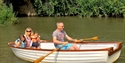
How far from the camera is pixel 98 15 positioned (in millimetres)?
29766

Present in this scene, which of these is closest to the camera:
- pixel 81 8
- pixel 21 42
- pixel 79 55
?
pixel 79 55

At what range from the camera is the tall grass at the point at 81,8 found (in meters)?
28.8

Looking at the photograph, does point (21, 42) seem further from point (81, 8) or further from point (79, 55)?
point (81, 8)

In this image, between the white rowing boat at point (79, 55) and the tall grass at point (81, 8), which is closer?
the white rowing boat at point (79, 55)

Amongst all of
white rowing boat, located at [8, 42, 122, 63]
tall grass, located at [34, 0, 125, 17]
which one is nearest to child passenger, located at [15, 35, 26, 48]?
white rowing boat, located at [8, 42, 122, 63]

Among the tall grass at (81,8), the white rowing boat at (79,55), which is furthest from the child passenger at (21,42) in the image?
the tall grass at (81,8)

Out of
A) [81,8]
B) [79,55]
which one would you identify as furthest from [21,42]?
[81,8]

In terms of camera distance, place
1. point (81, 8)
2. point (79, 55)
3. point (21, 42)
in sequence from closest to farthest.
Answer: point (79, 55), point (21, 42), point (81, 8)

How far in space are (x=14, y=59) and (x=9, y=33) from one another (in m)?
6.51

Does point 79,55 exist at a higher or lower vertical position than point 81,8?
higher

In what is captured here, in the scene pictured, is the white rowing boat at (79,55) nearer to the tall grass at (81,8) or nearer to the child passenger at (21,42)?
the child passenger at (21,42)

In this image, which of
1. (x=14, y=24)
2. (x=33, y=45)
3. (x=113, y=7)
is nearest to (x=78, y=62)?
(x=33, y=45)

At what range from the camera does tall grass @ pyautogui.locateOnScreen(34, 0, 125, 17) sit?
2875 cm

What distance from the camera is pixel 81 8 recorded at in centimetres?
3061
